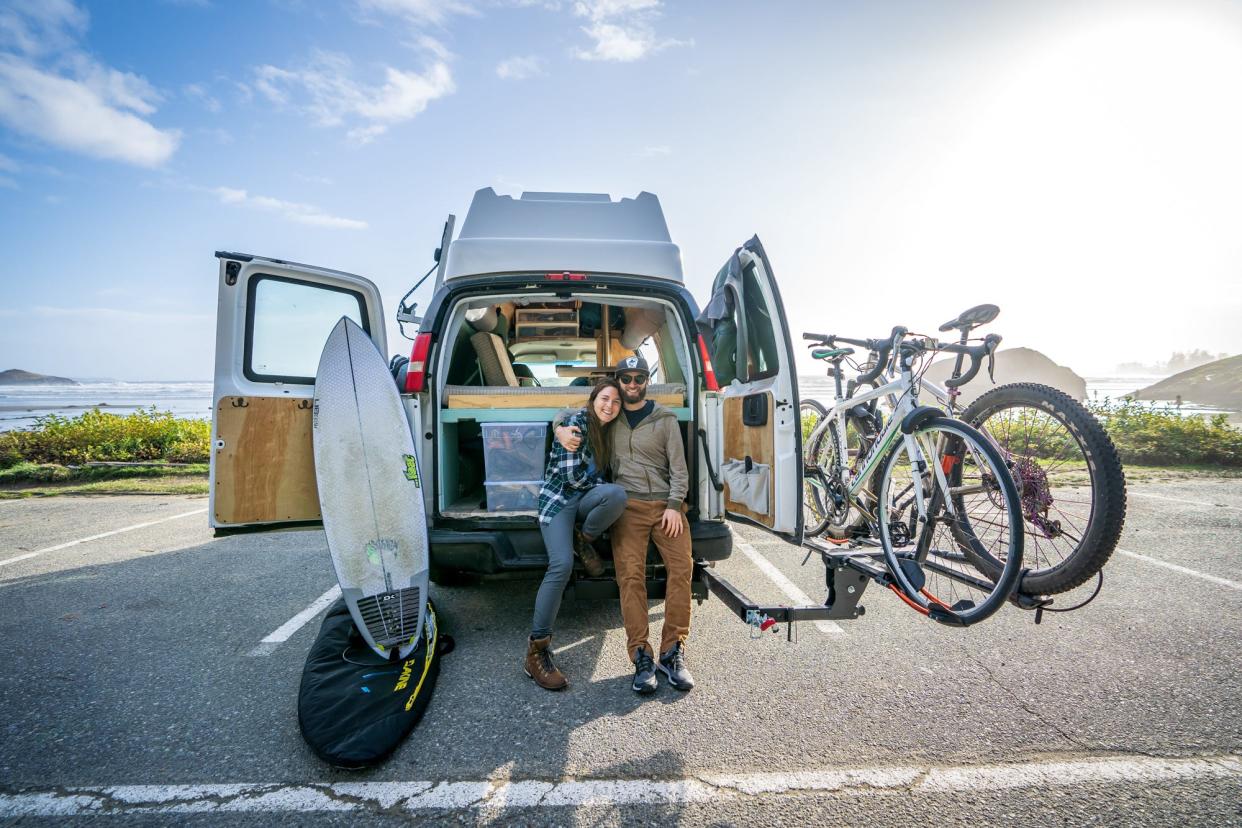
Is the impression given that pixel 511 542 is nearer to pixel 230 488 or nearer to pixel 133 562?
pixel 230 488

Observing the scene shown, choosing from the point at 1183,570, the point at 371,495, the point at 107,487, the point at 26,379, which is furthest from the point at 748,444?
the point at 26,379

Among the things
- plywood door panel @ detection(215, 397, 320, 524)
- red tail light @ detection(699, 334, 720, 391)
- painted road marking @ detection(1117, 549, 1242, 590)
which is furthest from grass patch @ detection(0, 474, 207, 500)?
painted road marking @ detection(1117, 549, 1242, 590)

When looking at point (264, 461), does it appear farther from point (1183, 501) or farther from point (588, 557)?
point (1183, 501)

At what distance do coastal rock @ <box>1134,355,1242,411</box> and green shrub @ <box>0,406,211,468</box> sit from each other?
91.2ft

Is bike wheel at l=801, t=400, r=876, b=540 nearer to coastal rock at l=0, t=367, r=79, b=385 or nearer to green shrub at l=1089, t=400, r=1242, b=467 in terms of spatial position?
green shrub at l=1089, t=400, r=1242, b=467

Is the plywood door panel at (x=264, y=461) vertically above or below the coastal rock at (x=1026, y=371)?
below

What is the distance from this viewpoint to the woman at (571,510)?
2.68 m

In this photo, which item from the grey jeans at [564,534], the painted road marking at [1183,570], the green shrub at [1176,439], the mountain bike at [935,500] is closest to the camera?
the mountain bike at [935,500]

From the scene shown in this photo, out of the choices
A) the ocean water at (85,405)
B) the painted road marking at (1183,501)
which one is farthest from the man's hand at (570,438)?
the ocean water at (85,405)

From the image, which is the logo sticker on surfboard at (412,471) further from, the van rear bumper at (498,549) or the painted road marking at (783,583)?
the painted road marking at (783,583)

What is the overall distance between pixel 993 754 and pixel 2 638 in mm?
5125

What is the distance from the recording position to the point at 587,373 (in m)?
5.72

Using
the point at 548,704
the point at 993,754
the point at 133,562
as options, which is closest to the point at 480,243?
the point at 548,704

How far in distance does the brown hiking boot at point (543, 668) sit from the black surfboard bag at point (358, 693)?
0.47 metres
